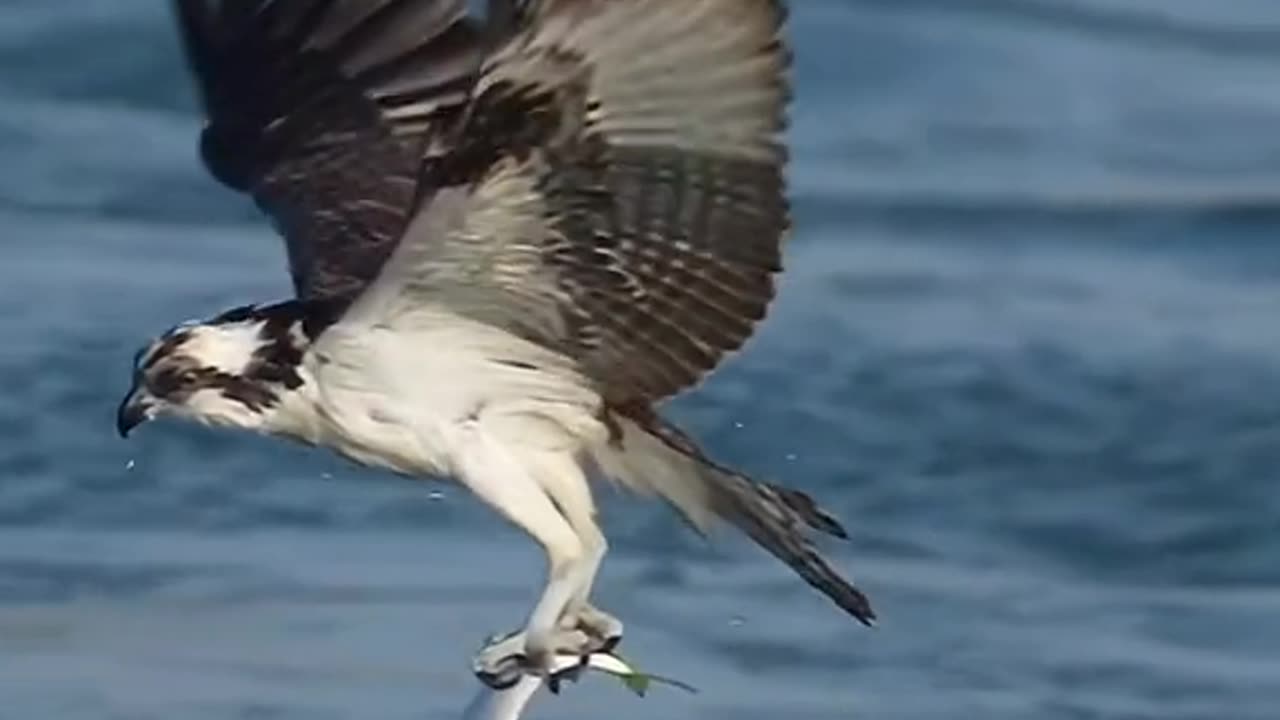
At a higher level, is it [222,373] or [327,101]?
[327,101]

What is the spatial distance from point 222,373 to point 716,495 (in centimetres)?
66

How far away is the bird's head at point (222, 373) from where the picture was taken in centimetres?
609

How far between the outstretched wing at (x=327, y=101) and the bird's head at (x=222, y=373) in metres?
0.64

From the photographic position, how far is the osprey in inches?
227

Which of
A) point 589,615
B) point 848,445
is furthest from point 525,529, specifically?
point 848,445

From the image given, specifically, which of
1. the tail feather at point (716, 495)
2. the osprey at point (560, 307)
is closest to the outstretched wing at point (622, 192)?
the osprey at point (560, 307)

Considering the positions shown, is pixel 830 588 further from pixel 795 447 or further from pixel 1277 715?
pixel 795 447

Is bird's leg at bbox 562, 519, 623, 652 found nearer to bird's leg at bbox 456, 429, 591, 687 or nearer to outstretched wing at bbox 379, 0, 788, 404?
bird's leg at bbox 456, 429, 591, 687

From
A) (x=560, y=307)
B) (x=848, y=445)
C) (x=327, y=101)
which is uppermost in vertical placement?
(x=848, y=445)

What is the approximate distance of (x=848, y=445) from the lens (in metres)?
9.05

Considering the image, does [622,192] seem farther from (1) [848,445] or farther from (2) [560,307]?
(1) [848,445]

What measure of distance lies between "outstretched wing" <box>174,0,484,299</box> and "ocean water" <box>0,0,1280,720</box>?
2.26 ft

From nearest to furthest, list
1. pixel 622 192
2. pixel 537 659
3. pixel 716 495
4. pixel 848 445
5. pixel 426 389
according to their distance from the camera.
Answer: pixel 622 192
pixel 537 659
pixel 426 389
pixel 716 495
pixel 848 445

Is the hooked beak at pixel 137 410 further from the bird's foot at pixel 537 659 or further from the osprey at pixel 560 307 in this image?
the bird's foot at pixel 537 659
